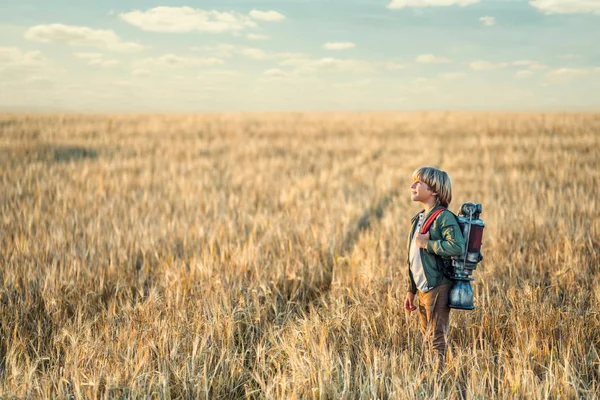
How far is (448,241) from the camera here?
2396 mm

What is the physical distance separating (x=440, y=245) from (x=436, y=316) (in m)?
0.45

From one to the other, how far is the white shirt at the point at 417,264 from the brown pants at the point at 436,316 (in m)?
0.06

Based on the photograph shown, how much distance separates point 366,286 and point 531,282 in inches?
55.0

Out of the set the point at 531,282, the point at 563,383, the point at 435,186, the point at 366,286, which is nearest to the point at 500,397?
the point at 563,383

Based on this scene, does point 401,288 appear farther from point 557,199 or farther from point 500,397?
point 557,199

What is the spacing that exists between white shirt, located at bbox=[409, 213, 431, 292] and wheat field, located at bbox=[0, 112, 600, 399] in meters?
0.39

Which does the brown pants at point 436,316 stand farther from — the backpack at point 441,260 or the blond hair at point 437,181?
the blond hair at point 437,181

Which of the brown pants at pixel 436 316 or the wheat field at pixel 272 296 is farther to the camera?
the brown pants at pixel 436 316

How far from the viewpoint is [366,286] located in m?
3.60

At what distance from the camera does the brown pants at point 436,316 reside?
2535 millimetres

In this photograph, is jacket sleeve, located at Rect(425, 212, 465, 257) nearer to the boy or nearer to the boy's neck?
the boy

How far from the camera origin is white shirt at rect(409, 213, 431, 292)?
2527 millimetres

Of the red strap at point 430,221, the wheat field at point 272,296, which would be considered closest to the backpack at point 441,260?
the red strap at point 430,221

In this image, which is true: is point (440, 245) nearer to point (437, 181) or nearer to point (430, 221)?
point (430, 221)
